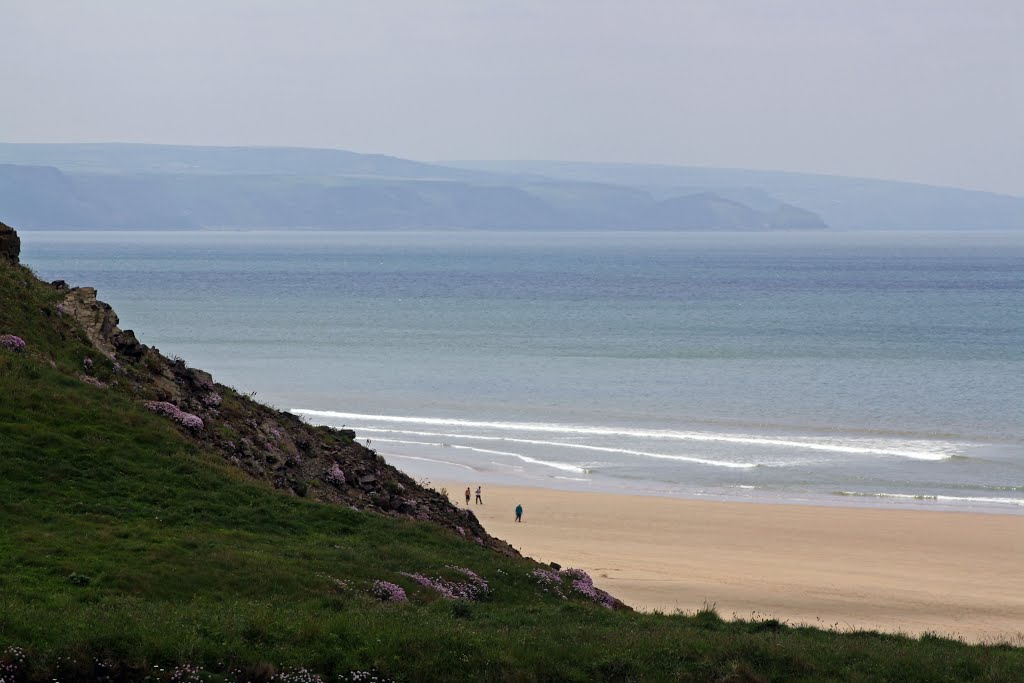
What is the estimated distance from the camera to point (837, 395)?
66562 millimetres

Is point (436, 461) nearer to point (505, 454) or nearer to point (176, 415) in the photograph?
point (505, 454)

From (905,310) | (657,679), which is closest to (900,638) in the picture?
(657,679)

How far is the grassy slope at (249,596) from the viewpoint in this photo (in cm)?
1323

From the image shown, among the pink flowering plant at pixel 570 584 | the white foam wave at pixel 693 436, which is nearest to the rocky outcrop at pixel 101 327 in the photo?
the pink flowering plant at pixel 570 584

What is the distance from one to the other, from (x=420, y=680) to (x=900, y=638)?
7684mm

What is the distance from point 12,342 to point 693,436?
36243mm

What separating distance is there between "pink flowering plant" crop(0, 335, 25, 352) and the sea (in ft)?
45.6

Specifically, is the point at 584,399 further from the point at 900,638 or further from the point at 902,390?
the point at 900,638

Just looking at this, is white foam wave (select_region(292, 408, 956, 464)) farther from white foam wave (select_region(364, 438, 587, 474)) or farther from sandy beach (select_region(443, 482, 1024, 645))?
sandy beach (select_region(443, 482, 1024, 645))

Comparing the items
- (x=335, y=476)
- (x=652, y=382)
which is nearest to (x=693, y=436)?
(x=652, y=382)

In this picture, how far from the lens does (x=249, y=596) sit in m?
15.8

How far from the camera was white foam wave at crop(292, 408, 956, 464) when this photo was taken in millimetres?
50625

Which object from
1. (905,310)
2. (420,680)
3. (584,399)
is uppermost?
(905,310)

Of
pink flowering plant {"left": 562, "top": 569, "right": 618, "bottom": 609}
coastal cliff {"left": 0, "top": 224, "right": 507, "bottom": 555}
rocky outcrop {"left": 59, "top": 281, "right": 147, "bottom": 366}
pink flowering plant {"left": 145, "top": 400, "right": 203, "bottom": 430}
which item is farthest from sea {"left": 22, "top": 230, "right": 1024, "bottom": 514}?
pink flowering plant {"left": 562, "top": 569, "right": 618, "bottom": 609}
